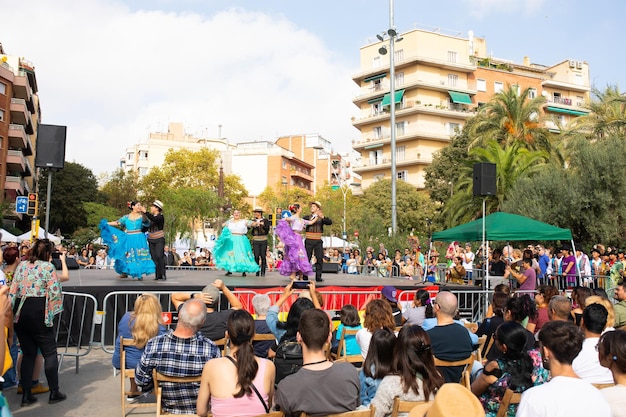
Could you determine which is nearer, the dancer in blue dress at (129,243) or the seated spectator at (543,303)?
the seated spectator at (543,303)

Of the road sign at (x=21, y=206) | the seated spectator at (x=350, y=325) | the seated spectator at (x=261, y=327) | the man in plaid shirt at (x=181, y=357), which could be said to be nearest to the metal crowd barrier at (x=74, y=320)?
the seated spectator at (x=261, y=327)

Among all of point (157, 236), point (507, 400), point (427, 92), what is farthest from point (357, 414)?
point (427, 92)

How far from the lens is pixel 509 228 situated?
14.5 m

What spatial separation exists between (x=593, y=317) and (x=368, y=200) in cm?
4990

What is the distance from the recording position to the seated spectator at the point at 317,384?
11.6 ft

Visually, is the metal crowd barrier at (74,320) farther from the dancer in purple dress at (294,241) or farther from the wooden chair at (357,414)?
the wooden chair at (357,414)

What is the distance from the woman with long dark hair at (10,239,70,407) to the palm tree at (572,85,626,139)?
95.3ft

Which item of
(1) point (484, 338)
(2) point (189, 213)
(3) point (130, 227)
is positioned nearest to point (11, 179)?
(2) point (189, 213)

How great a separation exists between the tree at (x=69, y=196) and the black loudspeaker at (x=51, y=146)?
4653cm

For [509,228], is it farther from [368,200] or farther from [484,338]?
[368,200]

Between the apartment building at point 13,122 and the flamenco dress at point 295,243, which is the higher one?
the apartment building at point 13,122

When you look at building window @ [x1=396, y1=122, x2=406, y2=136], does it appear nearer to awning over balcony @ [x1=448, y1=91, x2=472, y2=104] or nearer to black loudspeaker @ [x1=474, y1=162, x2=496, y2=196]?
awning over balcony @ [x1=448, y1=91, x2=472, y2=104]

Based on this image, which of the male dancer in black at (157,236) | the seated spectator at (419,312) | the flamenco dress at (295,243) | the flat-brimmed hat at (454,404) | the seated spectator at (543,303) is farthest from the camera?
the flamenco dress at (295,243)

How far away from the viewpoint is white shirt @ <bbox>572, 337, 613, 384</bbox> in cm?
458
